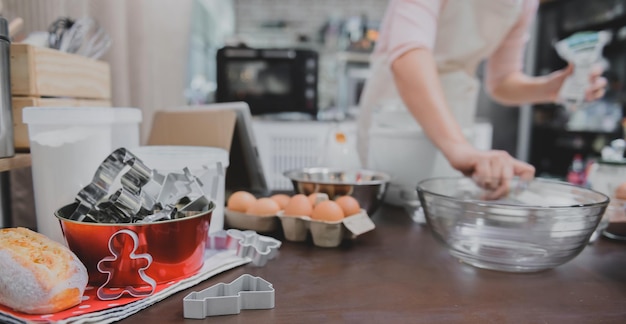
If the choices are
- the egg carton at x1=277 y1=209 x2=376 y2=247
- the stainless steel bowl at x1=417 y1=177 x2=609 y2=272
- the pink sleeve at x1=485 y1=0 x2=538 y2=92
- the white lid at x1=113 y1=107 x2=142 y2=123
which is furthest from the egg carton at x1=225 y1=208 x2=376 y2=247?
the pink sleeve at x1=485 y1=0 x2=538 y2=92

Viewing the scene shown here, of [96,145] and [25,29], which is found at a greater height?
[25,29]

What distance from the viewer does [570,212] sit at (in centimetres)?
56

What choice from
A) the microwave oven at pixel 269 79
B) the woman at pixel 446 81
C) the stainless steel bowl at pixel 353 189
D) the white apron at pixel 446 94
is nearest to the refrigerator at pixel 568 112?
the microwave oven at pixel 269 79

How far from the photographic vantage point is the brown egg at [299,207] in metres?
0.69

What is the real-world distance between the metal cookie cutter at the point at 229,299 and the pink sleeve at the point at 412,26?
24.9 inches

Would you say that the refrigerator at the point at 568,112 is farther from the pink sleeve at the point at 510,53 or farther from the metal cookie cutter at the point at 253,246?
the metal cookie cutter at the point at 253,246

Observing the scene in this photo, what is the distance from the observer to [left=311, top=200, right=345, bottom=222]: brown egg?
0.66 meters

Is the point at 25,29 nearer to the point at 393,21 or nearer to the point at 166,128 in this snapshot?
the point at 166,128

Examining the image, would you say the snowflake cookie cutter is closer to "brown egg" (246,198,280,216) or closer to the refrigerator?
"brown egg" (246,198,280,216)

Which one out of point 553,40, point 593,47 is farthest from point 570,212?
point 553,40

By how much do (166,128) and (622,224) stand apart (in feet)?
2.86

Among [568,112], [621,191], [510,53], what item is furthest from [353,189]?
[568,112]

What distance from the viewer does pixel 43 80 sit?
69cm

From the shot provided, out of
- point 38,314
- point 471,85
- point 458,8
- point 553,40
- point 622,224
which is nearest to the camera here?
point 38,314
